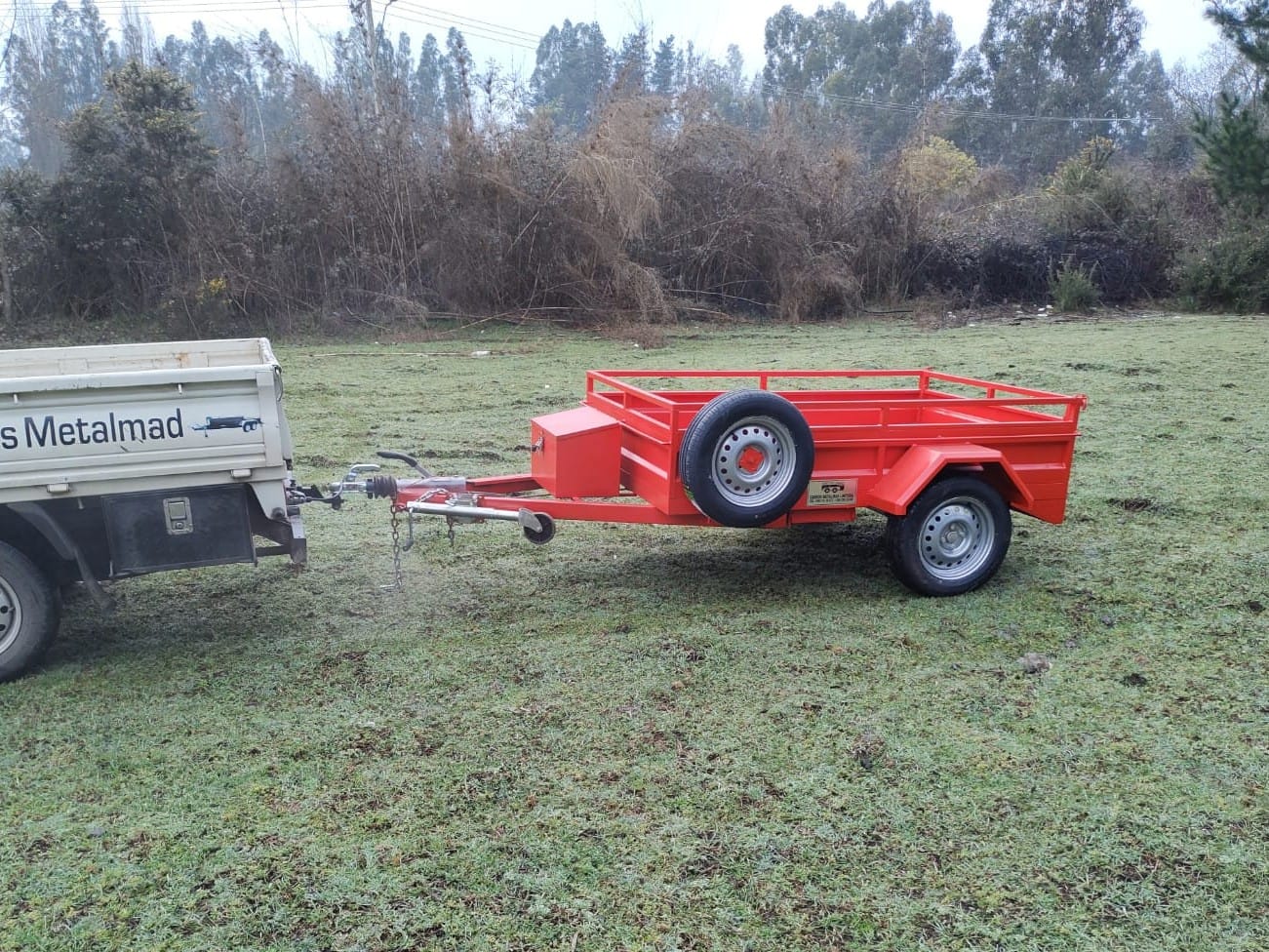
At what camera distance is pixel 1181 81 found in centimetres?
4644

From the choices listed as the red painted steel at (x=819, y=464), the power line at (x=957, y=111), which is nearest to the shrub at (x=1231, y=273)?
the red painted steel at (x=819, y=464)

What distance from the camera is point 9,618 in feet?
12.3

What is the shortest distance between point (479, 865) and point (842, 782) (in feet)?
3.79

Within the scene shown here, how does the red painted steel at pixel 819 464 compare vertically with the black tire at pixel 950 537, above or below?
above

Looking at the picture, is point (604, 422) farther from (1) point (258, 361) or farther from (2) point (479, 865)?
(2) point (479, 865)

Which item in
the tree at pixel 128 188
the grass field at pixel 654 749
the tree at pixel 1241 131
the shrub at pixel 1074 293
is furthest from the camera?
the shrub at pixel 1074 293

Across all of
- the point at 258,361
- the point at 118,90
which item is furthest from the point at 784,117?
the point at 258,361

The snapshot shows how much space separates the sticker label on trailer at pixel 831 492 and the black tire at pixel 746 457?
0.47 feet

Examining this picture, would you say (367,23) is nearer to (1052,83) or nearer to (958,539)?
(958,539)

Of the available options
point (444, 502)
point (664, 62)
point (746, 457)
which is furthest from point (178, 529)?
point (664, 62)

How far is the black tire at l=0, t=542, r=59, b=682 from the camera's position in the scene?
12.2ft

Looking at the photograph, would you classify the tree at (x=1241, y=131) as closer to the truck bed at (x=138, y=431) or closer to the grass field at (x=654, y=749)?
the grass field at (x=654, y=749)

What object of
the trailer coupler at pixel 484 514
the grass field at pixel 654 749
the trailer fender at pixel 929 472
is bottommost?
the grass field at pixel 654 749

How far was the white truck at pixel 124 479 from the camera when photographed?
361 centimetres
